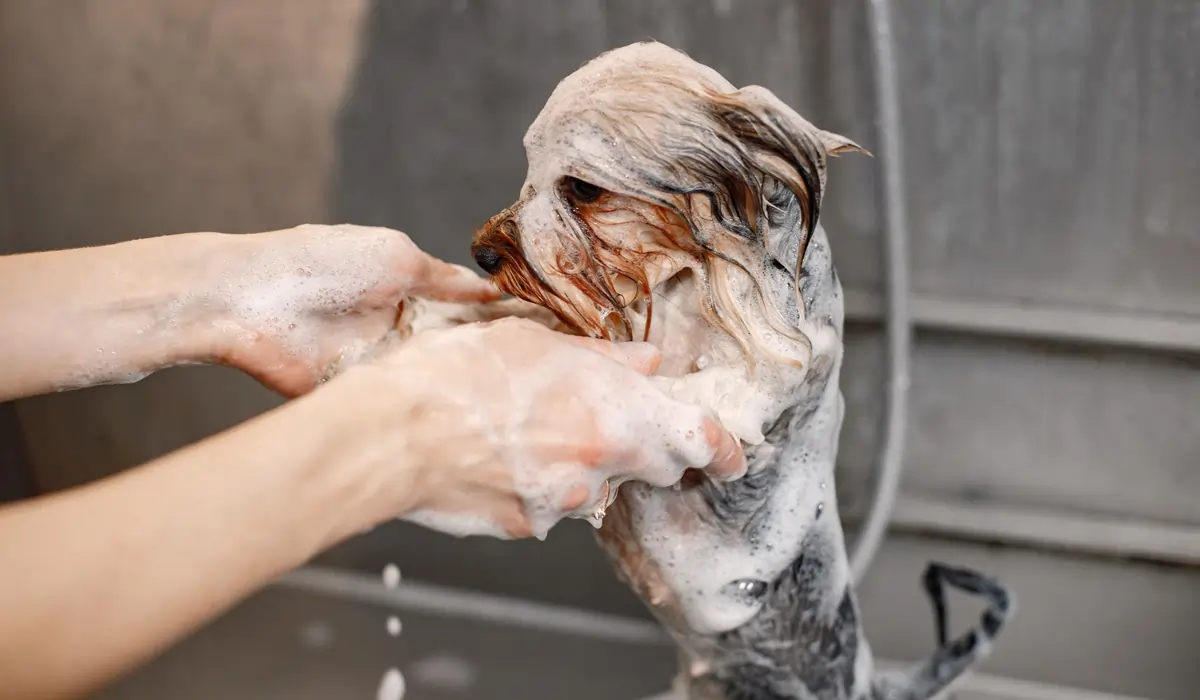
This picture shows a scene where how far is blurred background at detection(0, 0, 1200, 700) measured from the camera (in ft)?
3.10

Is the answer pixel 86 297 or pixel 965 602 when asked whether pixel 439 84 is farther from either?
pixel 965 602

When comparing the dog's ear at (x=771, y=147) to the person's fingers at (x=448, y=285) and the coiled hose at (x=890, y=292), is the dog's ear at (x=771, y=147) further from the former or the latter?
the coiled hose at (x=890, y=292)

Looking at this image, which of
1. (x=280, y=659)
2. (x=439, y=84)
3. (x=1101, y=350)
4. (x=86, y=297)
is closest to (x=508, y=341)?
(x=86, y=297)

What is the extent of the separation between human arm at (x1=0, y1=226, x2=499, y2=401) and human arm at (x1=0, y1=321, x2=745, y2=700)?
0.47 feet

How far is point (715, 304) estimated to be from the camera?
1.99 ft

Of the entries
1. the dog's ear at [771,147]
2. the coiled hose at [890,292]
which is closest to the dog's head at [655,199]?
the dog's ear at [771,147]

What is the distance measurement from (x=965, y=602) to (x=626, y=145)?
2.89ft

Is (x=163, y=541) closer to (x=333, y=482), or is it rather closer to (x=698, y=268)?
(x=333, y=482)

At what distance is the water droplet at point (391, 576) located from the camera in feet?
4.34

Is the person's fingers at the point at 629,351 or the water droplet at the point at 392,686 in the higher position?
the person's fingers at the point at 629,351

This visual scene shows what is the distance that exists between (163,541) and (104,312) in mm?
271

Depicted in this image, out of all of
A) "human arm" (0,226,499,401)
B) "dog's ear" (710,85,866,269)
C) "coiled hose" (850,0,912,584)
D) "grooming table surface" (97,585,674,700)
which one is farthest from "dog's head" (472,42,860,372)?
"grooming table surface" (97,585,674,700)

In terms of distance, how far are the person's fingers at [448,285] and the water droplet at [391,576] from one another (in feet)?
2.36

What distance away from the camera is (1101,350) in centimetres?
103
